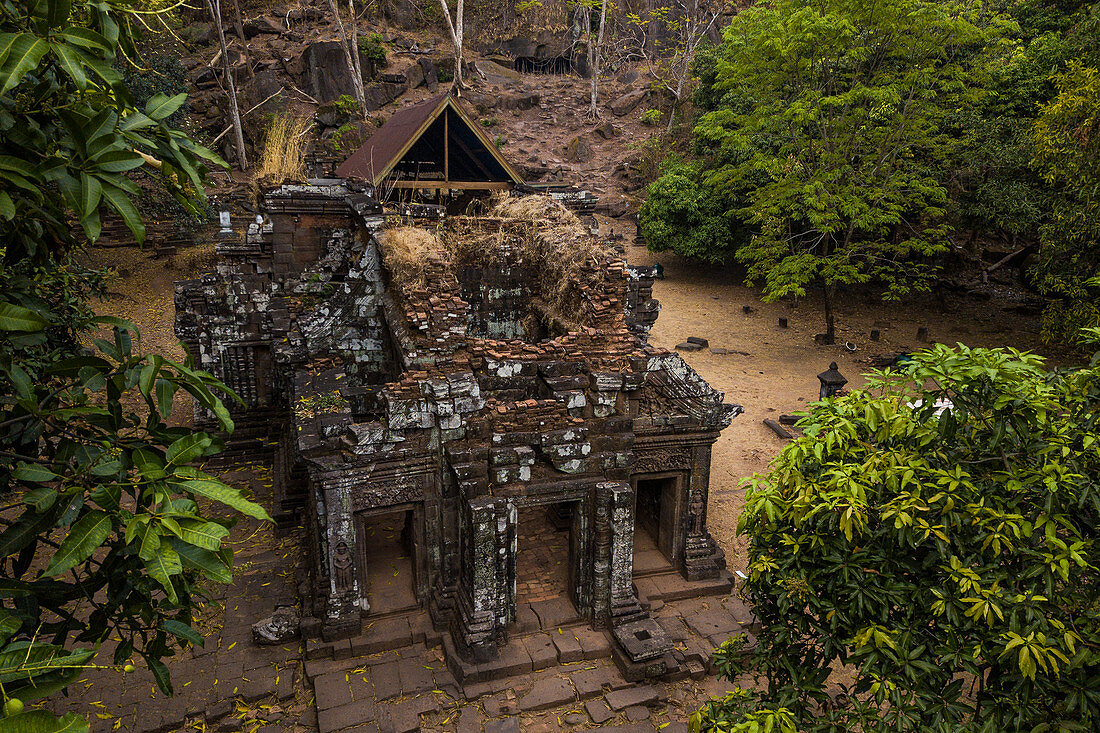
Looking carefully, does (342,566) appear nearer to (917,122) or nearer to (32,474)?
(32,474)

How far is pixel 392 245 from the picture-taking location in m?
14.0

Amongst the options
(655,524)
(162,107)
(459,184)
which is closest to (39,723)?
(162,107)

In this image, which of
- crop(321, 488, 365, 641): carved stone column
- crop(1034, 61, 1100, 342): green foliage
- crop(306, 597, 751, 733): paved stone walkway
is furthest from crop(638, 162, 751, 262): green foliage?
crop(321, 488, 365, 641): carved stone column

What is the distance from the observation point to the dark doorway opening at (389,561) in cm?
1121

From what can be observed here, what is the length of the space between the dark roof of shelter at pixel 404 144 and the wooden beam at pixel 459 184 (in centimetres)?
42

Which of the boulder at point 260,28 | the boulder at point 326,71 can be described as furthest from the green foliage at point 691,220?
the boulder at point 260,28

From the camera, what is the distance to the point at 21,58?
143 inches

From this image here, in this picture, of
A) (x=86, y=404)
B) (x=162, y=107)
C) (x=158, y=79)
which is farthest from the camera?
(x=158, y=79)

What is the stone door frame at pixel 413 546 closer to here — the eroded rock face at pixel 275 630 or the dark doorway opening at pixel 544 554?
the eroded rock face at pixel 275 630

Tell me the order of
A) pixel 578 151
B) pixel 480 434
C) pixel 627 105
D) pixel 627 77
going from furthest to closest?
pixel 627 77, pixel 627 105, pixel 578 151, pixel 480 434

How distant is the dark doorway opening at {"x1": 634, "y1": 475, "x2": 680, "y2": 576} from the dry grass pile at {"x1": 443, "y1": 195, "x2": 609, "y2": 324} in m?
3.94

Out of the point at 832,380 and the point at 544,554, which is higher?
the point at 832,380

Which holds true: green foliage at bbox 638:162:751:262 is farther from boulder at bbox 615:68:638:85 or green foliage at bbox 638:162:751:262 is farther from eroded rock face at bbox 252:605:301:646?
eroded rock face at bbox 252:605:301:646

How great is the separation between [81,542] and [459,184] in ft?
58.0
